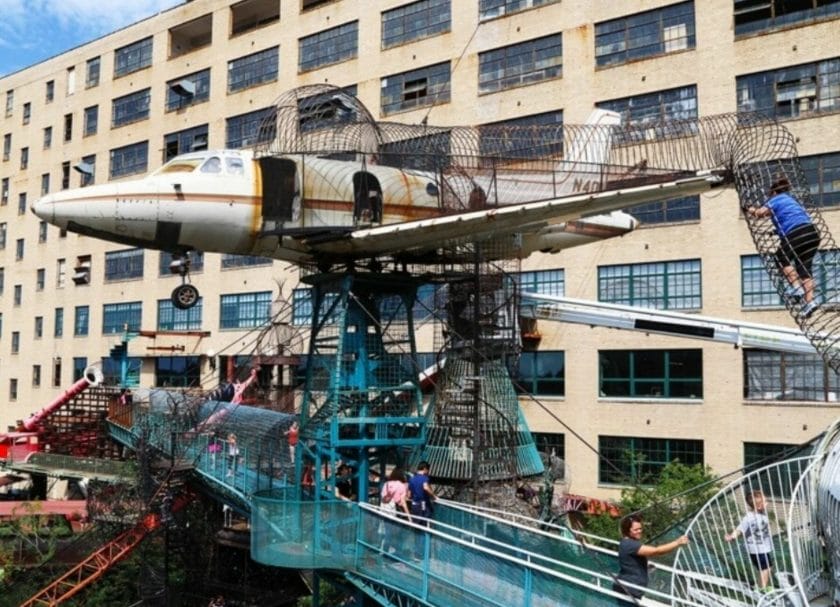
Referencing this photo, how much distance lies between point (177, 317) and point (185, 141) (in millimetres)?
10378

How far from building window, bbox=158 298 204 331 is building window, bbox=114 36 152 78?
51.7 feet

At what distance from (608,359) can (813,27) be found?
13494mm

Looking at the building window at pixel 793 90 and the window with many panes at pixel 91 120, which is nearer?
the building window at pixel 793 90

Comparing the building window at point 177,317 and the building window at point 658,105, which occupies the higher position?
the building window at point 658,105

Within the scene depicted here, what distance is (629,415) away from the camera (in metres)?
27.9

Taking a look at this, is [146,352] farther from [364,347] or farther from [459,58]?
[364,347]

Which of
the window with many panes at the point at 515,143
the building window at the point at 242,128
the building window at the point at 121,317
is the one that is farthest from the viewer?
the building window at the point at 121,317

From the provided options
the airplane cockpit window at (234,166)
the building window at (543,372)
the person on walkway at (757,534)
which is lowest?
the person on walkway at (757,534)

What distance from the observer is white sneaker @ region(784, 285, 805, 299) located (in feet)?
34.1

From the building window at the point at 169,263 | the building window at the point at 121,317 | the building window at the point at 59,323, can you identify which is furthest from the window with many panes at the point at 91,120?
the building window at the point at 169,263

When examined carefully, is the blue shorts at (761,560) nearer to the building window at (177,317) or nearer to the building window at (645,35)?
the building window at (645,35)

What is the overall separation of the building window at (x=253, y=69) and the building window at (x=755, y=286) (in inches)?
1020

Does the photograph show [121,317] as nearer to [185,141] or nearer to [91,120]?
[185,141]

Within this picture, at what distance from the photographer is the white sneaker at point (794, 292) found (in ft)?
34.1
